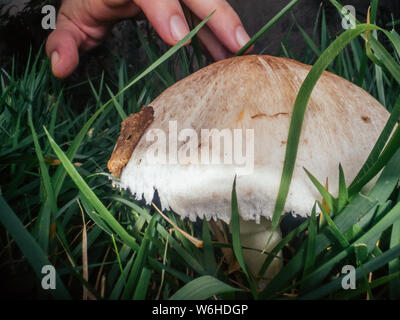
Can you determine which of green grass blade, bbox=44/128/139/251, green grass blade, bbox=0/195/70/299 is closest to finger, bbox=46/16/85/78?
green grass blade, bbox=44/128/139/251

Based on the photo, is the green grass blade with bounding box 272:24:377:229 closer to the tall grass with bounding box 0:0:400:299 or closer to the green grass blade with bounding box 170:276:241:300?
the tall grass with bounding box 0:0:400:299

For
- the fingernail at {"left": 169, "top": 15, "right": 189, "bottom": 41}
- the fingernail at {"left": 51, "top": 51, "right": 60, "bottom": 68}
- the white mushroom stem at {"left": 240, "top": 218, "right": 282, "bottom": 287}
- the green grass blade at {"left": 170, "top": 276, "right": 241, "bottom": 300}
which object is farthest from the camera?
the fingernail at {"left": 51, "top": 51, "right": 60, "bottom": 68}

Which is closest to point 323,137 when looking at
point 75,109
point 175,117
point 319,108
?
point 319,108

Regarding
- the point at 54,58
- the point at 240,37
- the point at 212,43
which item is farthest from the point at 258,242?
the point at 54,58

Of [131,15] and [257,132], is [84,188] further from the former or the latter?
[131,15]

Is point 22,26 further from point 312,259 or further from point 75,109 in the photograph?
point 312,259

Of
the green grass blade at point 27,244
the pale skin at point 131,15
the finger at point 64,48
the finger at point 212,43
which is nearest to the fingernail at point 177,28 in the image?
the pale skin at point 131,15

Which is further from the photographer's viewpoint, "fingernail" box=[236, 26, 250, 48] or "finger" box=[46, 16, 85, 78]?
"finger" box=[46, 16, 85, 78]

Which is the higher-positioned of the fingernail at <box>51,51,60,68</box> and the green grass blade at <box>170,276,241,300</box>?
the fingernail at <box>51,51,60,68</box>
